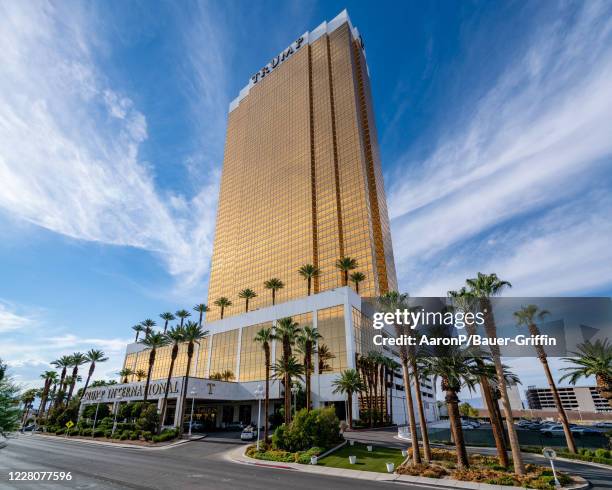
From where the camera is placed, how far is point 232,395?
224 ft

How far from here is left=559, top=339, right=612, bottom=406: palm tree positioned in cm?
2820

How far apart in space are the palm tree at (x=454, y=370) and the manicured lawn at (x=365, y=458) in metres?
5.99

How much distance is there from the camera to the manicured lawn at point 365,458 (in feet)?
87.9

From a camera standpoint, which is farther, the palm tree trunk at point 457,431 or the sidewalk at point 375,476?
the palm tree trunk at point 457,431

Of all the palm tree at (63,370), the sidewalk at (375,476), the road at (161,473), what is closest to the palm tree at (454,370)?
the sidewalk at (375,476)

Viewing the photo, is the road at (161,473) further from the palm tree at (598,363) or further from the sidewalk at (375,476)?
the palm tree at (598,363)

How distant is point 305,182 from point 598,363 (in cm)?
9647

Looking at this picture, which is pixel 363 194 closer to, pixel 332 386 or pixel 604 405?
pixel 332 386

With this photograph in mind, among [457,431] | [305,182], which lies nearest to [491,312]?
[457,431]

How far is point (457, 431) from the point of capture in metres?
25.4

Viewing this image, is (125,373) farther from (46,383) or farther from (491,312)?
(491,312)

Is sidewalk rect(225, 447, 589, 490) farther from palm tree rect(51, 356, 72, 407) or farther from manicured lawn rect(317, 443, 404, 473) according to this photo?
palm tree rect(51, 356, 72, 407)

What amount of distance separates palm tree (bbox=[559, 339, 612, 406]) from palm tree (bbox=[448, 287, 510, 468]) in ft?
30.9

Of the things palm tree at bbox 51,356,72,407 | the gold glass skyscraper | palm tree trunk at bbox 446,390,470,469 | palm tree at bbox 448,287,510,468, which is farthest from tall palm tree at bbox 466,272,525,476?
palm tree at bbox 51,356,72,407
